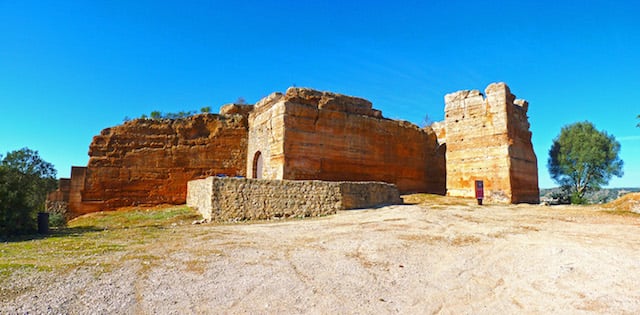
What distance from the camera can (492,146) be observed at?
1594cm

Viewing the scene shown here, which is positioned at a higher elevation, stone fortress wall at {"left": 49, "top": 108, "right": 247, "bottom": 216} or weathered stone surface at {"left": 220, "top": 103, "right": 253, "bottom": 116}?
weathered stone surface at {"left": 220, "top": 103, "right": 253, "bottom": 116}

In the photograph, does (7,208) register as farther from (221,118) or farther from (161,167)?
(221,118)

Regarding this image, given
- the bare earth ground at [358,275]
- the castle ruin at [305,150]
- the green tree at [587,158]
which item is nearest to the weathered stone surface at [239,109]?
the castle ruin at [305,150]

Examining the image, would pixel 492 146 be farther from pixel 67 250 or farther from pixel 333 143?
pixel 67 250

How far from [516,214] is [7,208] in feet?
47.6

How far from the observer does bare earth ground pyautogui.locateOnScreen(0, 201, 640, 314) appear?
166 inches

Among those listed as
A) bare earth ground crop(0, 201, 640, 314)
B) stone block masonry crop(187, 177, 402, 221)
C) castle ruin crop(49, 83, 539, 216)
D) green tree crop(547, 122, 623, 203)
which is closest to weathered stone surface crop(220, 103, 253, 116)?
castle ruin crop(49, 83, 539, 216)

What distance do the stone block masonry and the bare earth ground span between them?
326 centimetres

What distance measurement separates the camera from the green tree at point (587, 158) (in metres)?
24.9

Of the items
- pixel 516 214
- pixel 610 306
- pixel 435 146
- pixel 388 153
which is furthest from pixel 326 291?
pixel 435 146

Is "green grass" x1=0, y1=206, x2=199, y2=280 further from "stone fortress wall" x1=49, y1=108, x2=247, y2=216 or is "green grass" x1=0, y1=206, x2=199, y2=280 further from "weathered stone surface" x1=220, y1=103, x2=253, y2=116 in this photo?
"weathered stone surface" x1=220, y1=103, x2=253, y2=116

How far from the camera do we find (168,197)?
58.3 ft

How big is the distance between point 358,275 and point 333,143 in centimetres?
1132

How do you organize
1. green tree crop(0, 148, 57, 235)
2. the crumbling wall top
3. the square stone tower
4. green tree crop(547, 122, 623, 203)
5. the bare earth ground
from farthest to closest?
green tree crop(547, 122, 623, 203) < the crumbling wall top < the square stone tower < green tree crop(0, 148, 57, 235) < the bare earth ground
